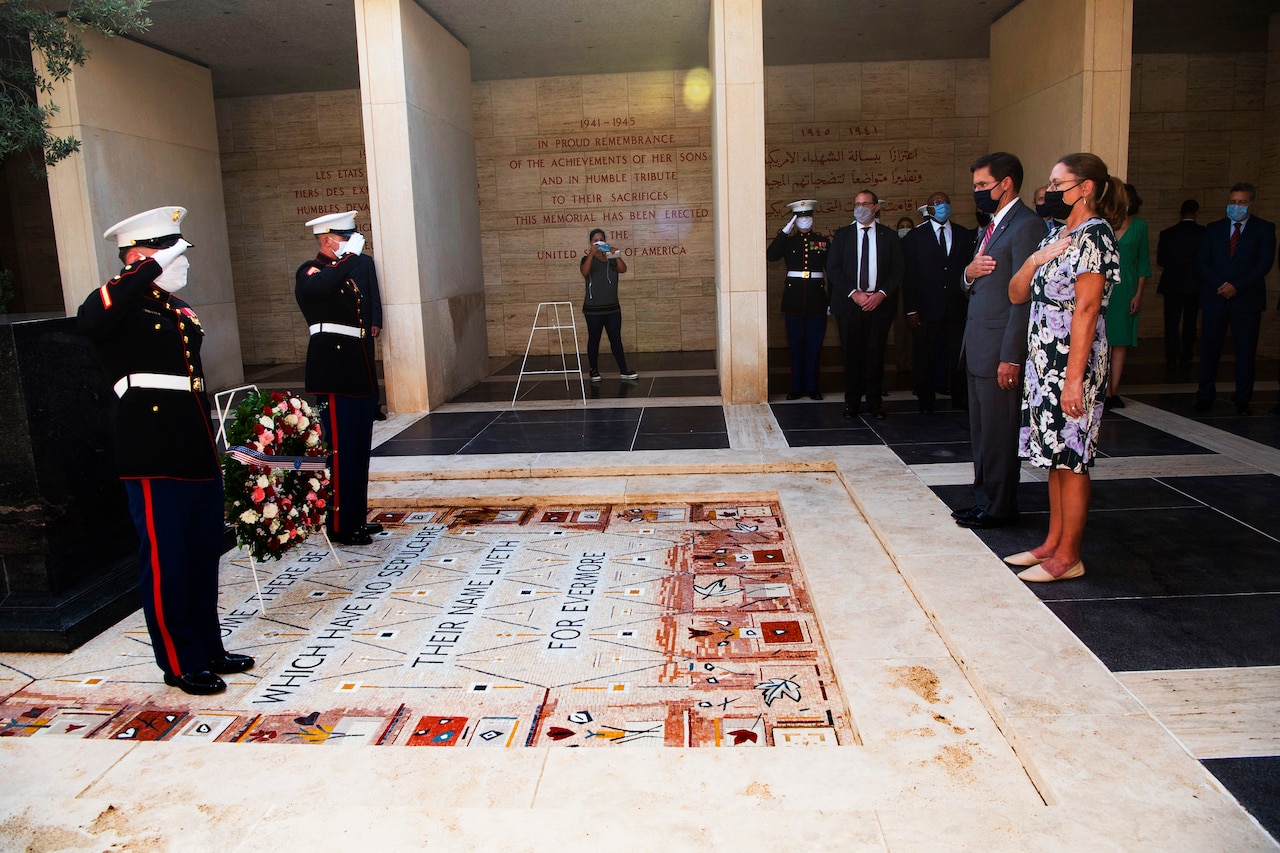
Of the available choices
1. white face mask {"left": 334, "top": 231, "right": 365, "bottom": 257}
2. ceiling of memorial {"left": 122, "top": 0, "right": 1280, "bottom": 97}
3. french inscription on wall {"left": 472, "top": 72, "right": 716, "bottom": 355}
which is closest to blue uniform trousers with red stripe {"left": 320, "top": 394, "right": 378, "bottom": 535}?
white face mask {"left": 334, "top": 231, "right": 365, "bottom": 257}

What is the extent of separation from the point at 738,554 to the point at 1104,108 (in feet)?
18.4

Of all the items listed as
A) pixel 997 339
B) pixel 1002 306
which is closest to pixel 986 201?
pixel 1002 306

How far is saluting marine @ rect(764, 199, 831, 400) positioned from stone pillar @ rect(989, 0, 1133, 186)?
7.18 ft

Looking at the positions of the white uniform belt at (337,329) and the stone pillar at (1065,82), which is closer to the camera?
the white uniform belt at (337,329)

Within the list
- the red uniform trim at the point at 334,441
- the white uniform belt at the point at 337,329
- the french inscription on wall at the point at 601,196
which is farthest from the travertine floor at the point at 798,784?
the french inscription on wall at the point at 601,196

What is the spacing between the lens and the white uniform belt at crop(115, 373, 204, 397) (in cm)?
330

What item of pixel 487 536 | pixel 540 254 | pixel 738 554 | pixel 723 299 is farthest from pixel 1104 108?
pixel 540 254

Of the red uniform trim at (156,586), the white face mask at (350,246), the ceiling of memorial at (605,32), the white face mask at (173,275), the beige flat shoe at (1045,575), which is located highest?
the ceiling of memorial at (605,32)

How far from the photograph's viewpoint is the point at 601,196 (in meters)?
12.9

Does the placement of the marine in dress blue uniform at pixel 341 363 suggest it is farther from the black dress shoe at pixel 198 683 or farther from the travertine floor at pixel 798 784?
the travertine floor at pixel 798 784

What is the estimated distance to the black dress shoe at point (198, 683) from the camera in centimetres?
346

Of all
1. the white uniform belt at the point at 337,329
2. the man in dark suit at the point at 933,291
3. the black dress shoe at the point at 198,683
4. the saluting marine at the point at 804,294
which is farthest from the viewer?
the saluting marine at the point at 804,294

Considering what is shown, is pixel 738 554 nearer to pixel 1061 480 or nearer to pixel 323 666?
pixel 1061 480

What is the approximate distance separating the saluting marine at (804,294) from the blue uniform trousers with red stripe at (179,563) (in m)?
5.91
